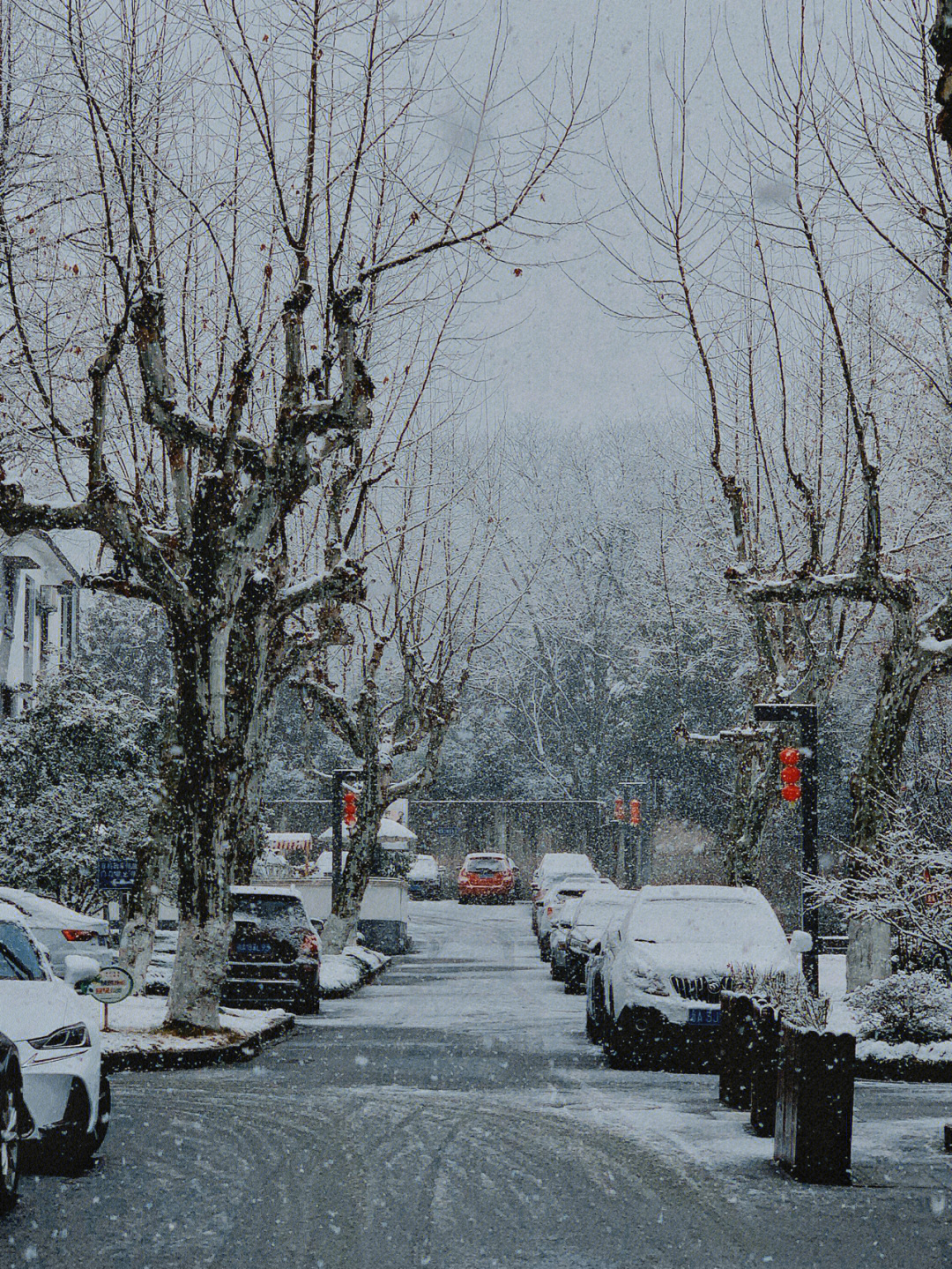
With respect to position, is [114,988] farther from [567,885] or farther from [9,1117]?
[567,885]

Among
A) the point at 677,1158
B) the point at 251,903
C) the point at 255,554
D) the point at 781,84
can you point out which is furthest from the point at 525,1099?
the point at 781,84

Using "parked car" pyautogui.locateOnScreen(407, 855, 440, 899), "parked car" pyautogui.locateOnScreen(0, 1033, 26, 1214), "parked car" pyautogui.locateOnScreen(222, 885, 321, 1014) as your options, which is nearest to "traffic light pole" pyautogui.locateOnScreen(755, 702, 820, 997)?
"parked car" pyautogui.locateOnScreen(222, 885, 321, 1014)

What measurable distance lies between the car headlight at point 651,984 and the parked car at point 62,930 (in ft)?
18.9

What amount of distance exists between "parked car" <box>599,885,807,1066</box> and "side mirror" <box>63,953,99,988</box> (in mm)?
6365

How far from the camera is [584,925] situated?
25.8 meters

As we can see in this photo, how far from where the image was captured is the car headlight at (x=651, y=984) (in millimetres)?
13992

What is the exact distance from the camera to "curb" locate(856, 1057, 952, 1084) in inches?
559

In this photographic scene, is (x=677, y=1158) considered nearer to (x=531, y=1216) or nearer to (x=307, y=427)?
(x=531, y=1216)

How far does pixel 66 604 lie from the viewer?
50938mm

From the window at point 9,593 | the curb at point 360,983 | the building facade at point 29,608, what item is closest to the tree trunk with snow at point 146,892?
the curb at point 360,983

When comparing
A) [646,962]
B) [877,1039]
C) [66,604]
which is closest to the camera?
[646,962]

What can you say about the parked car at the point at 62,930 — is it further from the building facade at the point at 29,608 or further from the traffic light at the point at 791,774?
the building facade at the point at 29,608

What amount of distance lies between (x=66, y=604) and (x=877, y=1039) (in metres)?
40.0

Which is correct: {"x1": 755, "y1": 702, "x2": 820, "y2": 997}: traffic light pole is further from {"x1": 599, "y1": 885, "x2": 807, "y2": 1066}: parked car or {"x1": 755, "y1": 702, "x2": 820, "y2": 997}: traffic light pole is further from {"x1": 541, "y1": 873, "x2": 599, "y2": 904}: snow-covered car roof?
{"x1": 541, "y1": 873, "x2": 599, "y2": 904}: snow-covered car roof
